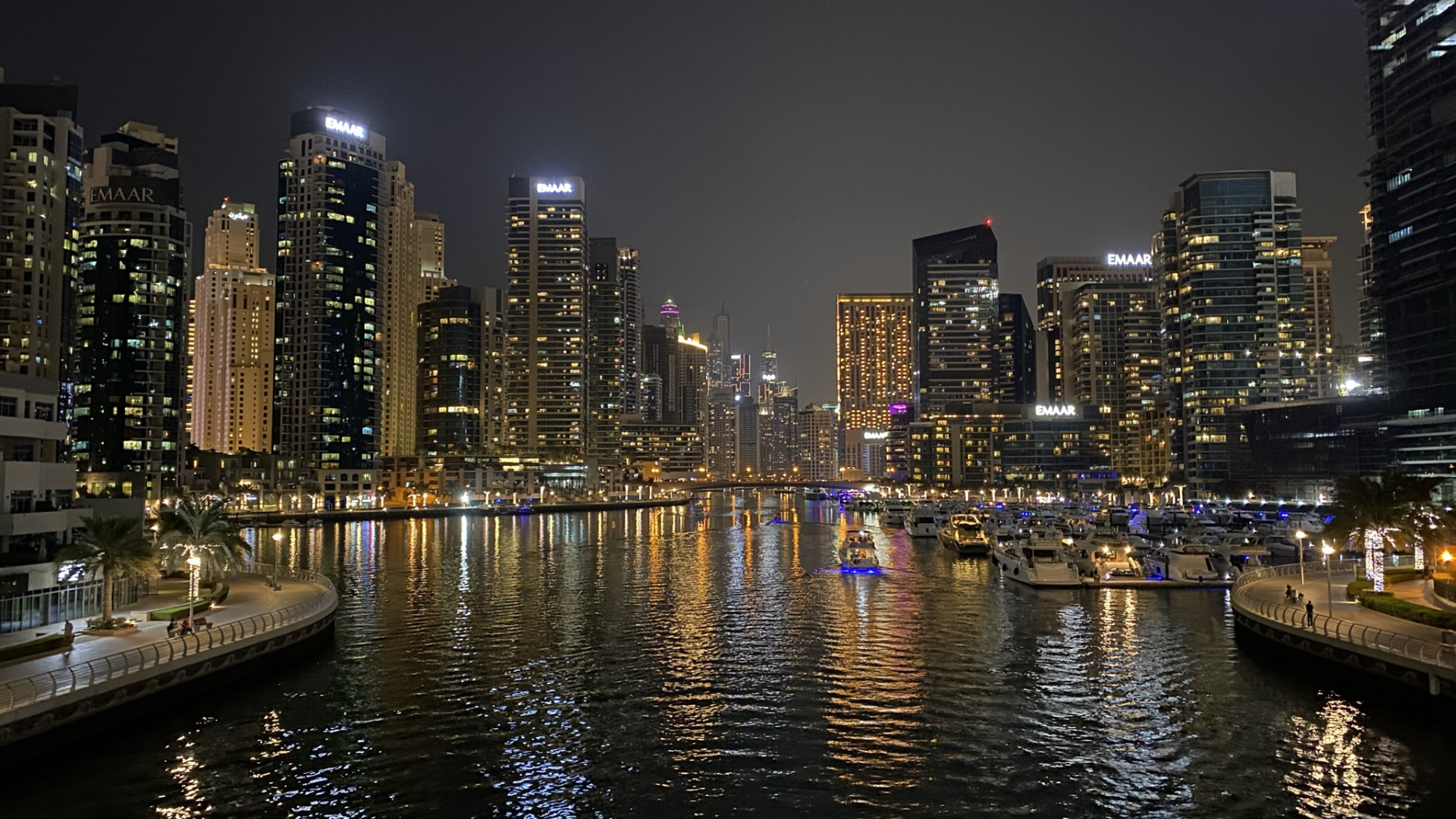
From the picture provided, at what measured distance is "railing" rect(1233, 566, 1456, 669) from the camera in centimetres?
3922

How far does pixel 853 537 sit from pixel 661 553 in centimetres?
2614

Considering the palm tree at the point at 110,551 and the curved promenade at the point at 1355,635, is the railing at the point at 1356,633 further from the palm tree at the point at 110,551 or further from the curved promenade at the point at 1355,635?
the palm tree at the point at 110,551

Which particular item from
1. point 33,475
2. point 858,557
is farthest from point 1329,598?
point 33,475

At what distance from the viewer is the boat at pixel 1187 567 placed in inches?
3263

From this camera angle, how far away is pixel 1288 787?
30.6m

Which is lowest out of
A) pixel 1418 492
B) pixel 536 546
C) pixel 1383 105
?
pixel 536 546

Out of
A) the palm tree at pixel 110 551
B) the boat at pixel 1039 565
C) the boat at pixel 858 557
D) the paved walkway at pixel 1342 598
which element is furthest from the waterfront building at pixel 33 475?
the boat at pixel 1039 565

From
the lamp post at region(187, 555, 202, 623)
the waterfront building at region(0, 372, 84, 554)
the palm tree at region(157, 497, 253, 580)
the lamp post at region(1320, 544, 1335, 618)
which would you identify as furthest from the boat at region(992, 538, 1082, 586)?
the waterfront building at region(0, 372, 84, 554)

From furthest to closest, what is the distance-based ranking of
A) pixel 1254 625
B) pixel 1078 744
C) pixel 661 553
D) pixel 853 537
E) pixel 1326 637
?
pixel 661 553 → pixel 853 537 → pixel 1254 625 → pixel 1326 637 → pixel 1078 744

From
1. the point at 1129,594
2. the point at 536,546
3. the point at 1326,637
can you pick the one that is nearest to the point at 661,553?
the point at 536,546

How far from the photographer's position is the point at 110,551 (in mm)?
48469

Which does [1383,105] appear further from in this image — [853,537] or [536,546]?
[536,546]

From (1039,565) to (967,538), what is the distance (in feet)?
123

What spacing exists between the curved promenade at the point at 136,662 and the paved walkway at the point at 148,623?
0.21 ft
